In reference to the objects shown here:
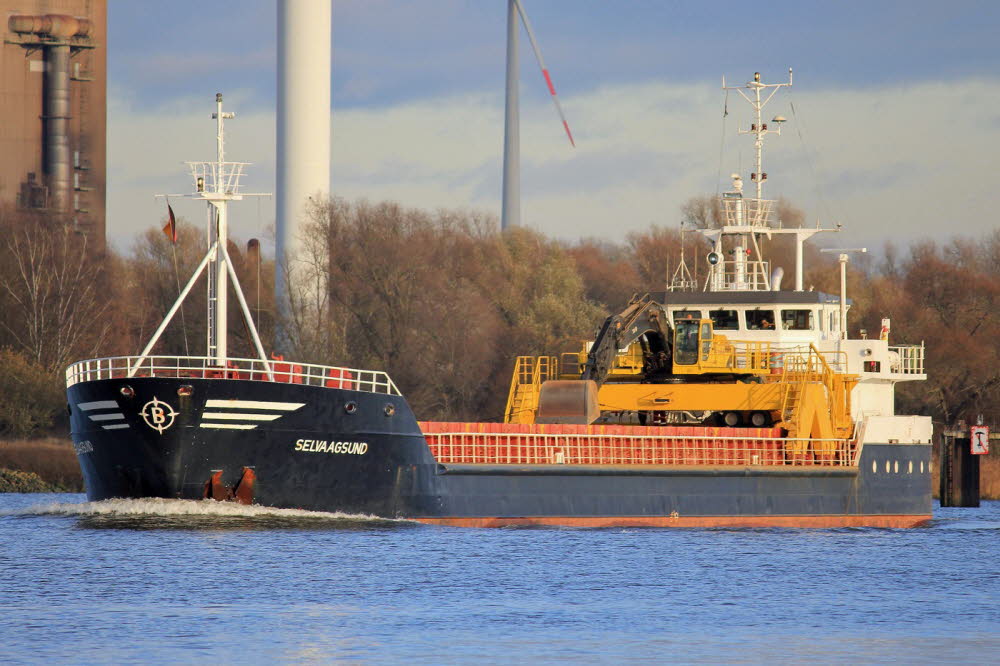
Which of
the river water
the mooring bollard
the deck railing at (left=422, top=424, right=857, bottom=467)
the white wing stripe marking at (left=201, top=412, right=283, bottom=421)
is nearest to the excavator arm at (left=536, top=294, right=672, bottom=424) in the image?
the deck railing at (left=422, top=424, right=857, bottom=467)

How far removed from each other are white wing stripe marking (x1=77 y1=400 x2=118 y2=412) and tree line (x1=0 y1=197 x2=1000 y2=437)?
27358 millimetres

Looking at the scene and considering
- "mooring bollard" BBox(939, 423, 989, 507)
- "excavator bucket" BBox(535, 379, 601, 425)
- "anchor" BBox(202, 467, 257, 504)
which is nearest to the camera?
"anchor" BBox(202, 467, 257, 504)

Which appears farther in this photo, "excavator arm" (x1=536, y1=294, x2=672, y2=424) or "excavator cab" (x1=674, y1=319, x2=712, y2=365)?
"excavator cab" (x1=674, y1=319, x2=712, y2=365)

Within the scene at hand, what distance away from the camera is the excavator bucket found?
35344mm

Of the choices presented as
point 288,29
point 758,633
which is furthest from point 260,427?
point 288,29

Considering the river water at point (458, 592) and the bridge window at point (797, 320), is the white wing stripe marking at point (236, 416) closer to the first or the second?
the river water at point (458, 592)

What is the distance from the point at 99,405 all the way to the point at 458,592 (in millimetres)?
Answer: 9543

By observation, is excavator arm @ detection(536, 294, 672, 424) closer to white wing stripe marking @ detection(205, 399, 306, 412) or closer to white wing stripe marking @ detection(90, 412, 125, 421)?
white wing stripe marking @ detection(205, 399, 306, 412)

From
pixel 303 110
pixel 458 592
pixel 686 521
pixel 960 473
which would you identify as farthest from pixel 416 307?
pixel 458 592

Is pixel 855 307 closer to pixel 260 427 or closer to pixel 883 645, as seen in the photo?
pixel 260 427

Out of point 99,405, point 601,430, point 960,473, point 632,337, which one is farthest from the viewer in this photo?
point 960,473

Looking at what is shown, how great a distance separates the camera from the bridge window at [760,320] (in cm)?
3878

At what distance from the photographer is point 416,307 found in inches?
2566

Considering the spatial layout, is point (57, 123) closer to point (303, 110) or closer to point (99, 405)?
point (303, 110)
